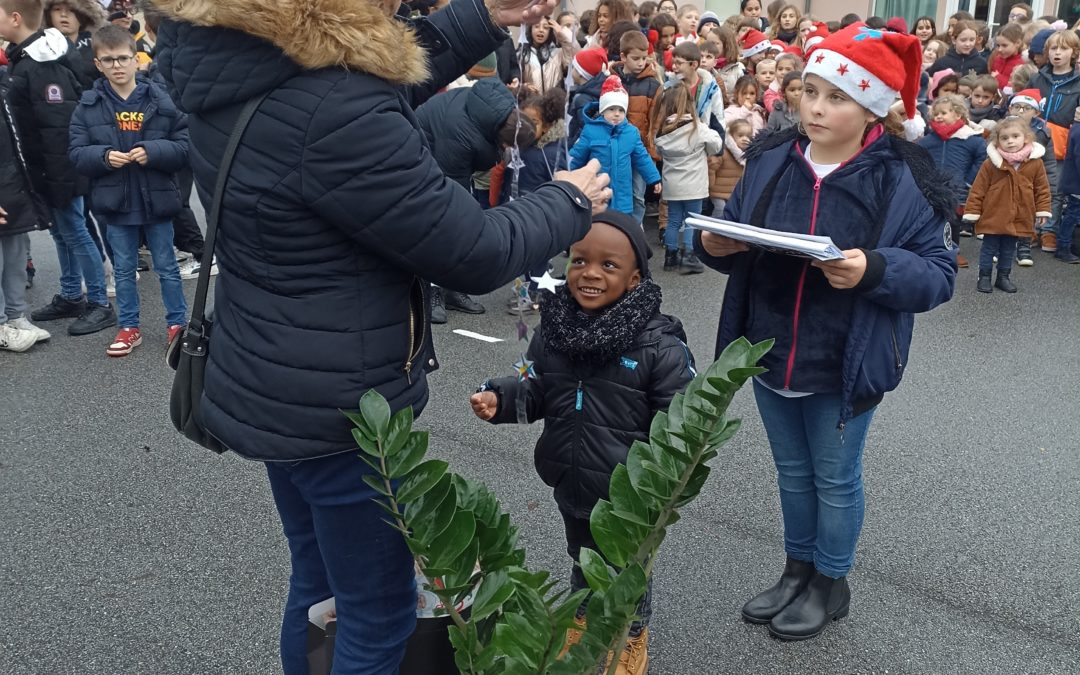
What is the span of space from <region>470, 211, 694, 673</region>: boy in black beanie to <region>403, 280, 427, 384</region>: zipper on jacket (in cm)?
65

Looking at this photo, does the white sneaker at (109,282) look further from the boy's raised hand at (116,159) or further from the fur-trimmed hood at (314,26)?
the fur-trimmed hood at (314,26)

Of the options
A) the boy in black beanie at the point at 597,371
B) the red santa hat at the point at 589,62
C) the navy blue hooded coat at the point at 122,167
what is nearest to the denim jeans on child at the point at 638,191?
the red santa hat at the point at 589,62

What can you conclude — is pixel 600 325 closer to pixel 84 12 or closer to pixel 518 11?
pixel 518 11

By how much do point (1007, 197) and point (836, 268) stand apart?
5366 millimetres

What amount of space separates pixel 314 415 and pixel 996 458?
3.45 m

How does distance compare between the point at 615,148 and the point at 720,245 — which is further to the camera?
the point at 615,148

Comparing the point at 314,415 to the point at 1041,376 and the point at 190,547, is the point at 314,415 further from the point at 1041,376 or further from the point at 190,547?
the point at 1041,376

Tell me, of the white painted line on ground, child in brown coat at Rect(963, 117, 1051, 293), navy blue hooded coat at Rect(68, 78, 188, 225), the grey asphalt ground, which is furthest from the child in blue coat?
navy blue hooded coat at Rect(68, 78, 188, 225)

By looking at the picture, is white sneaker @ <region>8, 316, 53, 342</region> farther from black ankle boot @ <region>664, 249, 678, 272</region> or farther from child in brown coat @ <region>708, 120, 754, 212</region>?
child in brown coat @ <region>708, 120, 754, 212</region>

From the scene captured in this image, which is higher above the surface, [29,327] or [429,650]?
[429,650]

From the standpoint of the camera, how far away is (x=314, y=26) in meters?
1.61

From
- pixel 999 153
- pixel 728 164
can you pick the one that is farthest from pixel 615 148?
pixel 999 153

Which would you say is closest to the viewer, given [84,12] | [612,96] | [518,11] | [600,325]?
[518,11]

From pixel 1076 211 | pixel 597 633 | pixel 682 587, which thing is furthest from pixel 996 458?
pixel 1076 211
